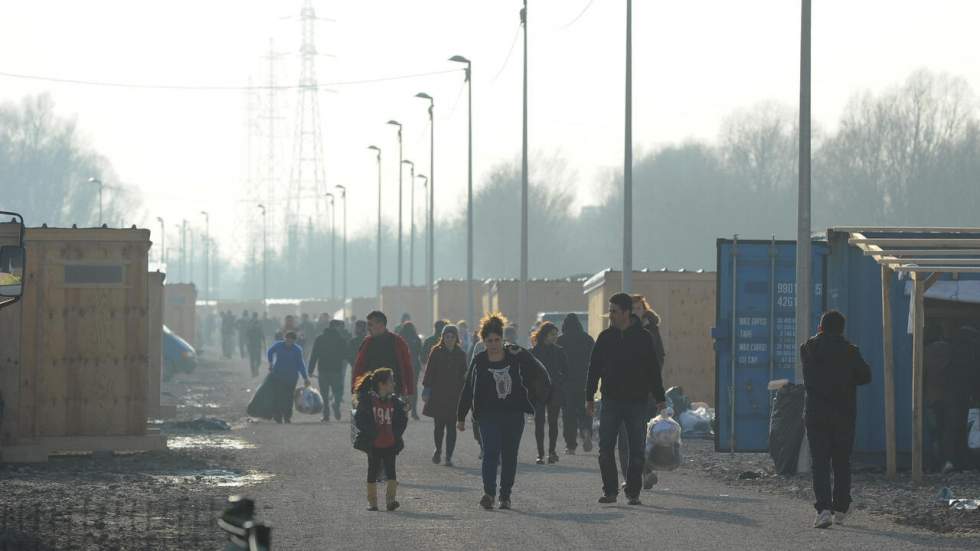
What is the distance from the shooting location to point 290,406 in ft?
95.7

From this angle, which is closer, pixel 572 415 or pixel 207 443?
pixel 572 415

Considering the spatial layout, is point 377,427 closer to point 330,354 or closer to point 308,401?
point 330,354

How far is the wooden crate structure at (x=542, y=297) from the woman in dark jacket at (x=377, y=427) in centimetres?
→ 3195

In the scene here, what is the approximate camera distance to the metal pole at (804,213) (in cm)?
1875

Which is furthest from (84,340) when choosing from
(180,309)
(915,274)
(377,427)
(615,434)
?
(180,309)

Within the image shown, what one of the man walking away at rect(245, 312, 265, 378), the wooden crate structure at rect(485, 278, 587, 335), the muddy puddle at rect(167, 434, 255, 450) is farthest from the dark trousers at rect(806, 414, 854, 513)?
the man walking away at rect(245, 312, 265, 378)

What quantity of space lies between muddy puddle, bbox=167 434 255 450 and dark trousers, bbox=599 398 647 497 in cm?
888

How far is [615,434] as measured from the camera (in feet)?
49.7

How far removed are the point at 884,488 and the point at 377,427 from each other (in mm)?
4815

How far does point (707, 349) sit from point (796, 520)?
1562 centimetres

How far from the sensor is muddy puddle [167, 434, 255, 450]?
76.1 feet

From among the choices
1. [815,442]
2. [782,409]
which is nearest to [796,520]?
[815,442]

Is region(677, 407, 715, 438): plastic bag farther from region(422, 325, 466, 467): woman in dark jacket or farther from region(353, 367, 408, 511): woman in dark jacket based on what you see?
region(353, 367, 408, 511): woman in dark jacket

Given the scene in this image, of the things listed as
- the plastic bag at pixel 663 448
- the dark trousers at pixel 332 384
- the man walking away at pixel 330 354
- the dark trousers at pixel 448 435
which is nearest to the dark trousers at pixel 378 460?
the plastic bag at pixel 663 448
